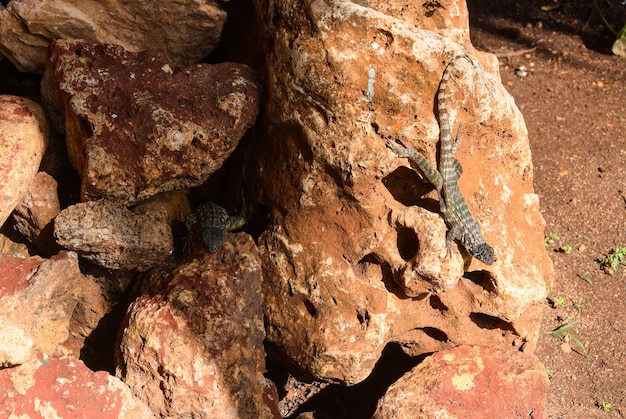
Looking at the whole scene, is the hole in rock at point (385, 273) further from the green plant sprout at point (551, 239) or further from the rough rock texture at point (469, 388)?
the green plant sprout at point (551, 239)

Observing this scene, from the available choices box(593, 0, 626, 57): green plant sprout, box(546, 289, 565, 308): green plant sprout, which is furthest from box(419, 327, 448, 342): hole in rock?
box(593, 0, 626, 57): green plant sprout

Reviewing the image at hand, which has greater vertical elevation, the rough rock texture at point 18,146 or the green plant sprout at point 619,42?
the green plant sprout at point 619,42

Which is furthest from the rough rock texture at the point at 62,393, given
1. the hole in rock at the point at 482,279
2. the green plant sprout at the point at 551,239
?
the green plant sprout at the point at 551,239

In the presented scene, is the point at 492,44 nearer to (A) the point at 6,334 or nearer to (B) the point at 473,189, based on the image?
(B) the point at 473,189

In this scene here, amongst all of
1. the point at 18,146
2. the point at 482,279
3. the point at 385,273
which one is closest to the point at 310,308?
the point at 385,273

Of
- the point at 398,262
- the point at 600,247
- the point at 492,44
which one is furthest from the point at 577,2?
the point at 398,262

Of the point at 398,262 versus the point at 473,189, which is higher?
the point at 473,189
